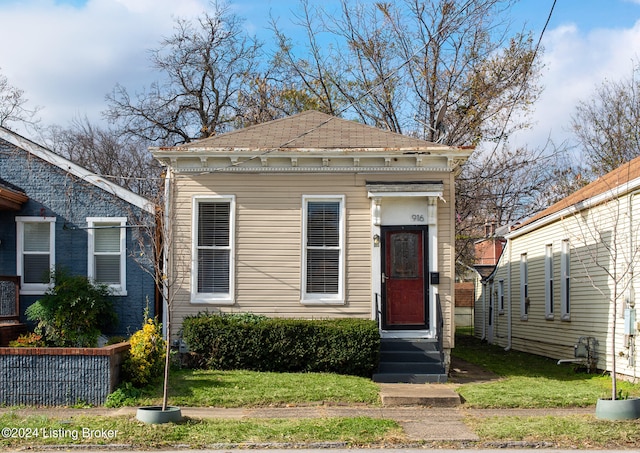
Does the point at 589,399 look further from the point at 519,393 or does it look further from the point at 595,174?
the point at 595,174

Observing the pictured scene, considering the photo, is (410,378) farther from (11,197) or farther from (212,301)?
(11,197)

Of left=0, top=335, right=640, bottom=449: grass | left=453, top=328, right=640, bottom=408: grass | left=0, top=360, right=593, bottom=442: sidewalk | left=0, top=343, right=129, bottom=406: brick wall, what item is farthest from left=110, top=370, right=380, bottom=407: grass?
left=453, top=328, right=640, bottom=408: grass

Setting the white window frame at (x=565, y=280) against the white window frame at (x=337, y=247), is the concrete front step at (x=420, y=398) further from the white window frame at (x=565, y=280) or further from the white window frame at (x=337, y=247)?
the white window frame at (x=565, y=280)

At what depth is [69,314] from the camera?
15031 millimetres

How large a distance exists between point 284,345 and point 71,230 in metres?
5.40

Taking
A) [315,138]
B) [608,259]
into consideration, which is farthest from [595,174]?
[315,138]

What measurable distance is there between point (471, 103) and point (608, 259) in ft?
42.6

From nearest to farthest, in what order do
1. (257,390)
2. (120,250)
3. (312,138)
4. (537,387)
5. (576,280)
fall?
(257,390), (537,387), (120,250), (312,138), (576,280)

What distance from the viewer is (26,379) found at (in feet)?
39.3

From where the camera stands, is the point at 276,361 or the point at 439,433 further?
the point at 276,361

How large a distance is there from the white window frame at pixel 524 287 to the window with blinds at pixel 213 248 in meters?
10.9

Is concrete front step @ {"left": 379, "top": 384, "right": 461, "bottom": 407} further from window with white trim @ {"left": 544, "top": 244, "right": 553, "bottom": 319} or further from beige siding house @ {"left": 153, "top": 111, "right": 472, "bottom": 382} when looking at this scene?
window with white trim @ {"left": 544, "top": 244, "right": 553, "bottom": 319}

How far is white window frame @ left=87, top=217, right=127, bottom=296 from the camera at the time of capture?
15.9 metres

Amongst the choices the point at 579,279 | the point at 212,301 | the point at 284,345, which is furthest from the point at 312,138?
the point at 579,279
